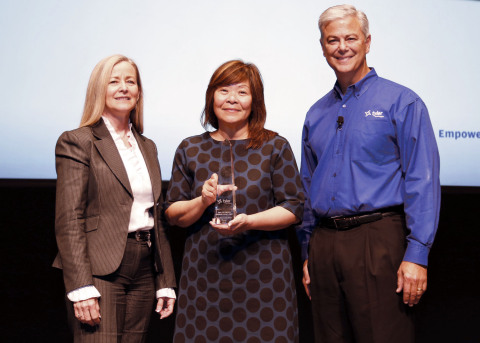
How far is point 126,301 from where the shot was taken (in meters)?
2.03

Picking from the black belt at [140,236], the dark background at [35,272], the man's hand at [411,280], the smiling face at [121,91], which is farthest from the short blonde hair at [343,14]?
the dark background at [35,272]

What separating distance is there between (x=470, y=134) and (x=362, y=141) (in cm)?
166

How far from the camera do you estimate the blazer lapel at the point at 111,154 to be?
6.54ft

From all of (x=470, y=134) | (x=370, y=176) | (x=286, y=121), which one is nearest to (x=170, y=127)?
(x=286, y=121)

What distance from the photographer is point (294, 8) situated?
10.7 ft

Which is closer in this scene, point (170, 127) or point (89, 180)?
point (89, 180)

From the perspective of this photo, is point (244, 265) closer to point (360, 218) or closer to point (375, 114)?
point (360, 218)

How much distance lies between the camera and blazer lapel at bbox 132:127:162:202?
211 centimetres

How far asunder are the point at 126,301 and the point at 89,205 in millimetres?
390

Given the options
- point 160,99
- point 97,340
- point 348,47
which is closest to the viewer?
point 97,340

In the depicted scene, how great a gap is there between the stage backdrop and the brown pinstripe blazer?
1132mm

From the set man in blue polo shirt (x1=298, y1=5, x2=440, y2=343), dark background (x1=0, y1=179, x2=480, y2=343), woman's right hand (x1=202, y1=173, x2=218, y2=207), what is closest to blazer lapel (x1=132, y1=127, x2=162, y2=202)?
woman's right hand (x1=202, y1=173, x2=218, y2=207)

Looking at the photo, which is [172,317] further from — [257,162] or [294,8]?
[294,8]

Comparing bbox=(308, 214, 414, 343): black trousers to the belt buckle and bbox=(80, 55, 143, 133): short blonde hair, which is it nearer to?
the belt buckle
